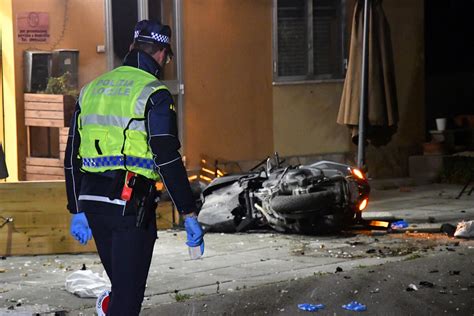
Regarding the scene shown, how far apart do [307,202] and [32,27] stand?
436cm

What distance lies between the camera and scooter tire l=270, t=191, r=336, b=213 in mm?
11586

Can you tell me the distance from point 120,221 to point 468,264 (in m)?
4.71

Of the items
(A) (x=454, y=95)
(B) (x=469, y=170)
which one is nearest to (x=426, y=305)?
(B) (x=469, y=170)

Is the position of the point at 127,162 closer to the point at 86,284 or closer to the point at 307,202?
the point at 86,284

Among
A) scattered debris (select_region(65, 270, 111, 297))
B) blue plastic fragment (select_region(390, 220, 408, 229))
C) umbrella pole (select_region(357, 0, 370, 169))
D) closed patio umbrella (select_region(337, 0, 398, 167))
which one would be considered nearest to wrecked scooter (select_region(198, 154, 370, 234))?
blue plastic fragment (select_region(390, 220, 408, 229))

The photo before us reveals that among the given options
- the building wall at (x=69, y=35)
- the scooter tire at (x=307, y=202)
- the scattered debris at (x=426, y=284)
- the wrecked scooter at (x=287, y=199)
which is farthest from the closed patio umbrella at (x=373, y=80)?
the scattered debris at (x=426, y=284)

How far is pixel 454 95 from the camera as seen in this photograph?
20.1m

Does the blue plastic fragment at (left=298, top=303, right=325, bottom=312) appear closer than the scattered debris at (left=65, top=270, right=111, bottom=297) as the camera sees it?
Yes

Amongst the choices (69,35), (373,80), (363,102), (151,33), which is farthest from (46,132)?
(151,33)

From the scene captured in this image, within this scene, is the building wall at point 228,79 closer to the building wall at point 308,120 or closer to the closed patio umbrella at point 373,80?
the building wall at point 308,120

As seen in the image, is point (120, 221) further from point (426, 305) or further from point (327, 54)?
point (327, 54)

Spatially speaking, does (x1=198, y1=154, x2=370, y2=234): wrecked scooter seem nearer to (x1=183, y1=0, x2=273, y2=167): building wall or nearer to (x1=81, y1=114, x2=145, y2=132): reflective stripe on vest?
(x1=183, y1=0, x2=273, y2=167): building wall

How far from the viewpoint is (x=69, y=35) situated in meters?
13.9

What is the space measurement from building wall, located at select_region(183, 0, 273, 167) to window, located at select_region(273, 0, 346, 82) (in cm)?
32
